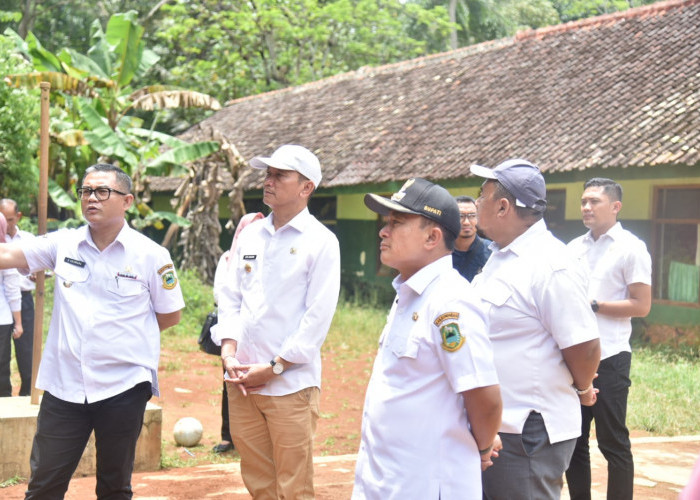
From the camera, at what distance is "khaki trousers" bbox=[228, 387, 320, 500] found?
412cm

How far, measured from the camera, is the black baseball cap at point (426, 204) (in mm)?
2904

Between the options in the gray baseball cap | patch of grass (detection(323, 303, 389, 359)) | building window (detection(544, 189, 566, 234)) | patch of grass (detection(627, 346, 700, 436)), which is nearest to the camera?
the gray baseball cap

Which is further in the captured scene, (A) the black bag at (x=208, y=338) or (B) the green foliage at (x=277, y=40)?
(B) the green foliage at (x=277, y=40)

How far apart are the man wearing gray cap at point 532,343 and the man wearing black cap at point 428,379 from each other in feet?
1.18

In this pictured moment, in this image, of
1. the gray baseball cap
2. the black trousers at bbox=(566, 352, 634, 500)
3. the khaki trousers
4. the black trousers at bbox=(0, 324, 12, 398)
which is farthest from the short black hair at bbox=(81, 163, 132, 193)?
the black trousers at bbox=(0, 324, 12, 398)

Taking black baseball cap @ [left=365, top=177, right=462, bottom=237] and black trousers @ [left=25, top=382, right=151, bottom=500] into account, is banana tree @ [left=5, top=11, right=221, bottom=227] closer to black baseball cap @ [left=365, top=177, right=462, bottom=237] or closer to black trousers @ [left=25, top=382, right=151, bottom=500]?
black trousers @ [left=25, top=382, right=151, bottom=500]

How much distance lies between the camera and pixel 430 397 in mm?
2832

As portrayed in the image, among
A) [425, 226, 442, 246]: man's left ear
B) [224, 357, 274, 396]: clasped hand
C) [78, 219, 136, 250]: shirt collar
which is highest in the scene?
[425, 226, 442, 246]: man's left ear

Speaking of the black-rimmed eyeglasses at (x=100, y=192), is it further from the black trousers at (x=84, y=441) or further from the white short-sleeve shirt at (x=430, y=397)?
the white short-sleeve shirt at (x=430, y=397)

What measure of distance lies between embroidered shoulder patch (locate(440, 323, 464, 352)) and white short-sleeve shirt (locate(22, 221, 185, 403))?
180 centimetres

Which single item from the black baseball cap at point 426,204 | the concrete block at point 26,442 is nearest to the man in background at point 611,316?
the black baseball cap at point 426,204

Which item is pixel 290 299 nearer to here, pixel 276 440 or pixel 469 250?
pixel 276 440

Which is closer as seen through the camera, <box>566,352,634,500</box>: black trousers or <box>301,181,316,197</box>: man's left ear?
<box>301,181,316,197</box>: man's left ear

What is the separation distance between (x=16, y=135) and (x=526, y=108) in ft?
28.9
